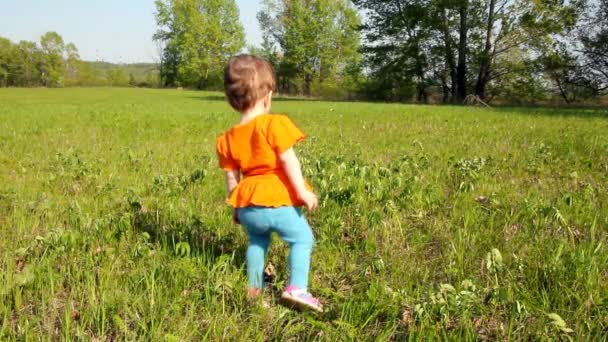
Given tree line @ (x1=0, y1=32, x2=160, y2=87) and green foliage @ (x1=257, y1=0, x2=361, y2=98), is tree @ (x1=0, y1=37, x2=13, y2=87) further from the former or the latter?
green foliage @ (x1=257, y1=0, x2=361, y2=98)

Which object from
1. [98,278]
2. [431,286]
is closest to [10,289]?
[98,278]

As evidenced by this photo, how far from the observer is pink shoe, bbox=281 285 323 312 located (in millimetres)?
2818

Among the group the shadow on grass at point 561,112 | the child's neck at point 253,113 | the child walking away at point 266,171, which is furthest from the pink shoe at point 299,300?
the shadow on grass at point 561,112

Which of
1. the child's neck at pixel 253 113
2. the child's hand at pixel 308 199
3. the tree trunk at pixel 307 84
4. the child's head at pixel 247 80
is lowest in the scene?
the child's hand at pixel 308 199

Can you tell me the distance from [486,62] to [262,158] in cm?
4888

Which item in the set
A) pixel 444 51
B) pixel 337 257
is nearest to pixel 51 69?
pixel 444 51

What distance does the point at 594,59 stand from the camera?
141ft

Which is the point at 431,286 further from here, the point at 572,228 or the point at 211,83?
the point at 211,83

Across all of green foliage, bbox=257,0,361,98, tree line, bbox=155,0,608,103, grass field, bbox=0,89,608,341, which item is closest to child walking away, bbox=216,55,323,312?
grass field, bbox=0,89,608,341

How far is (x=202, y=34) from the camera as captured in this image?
88000 mm

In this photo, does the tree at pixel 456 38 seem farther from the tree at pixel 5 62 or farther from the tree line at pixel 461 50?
the tree at pixel 5 62

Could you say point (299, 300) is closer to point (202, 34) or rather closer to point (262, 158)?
point (262, 158)

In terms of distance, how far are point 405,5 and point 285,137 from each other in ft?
173

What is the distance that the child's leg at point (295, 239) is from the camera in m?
2.93
